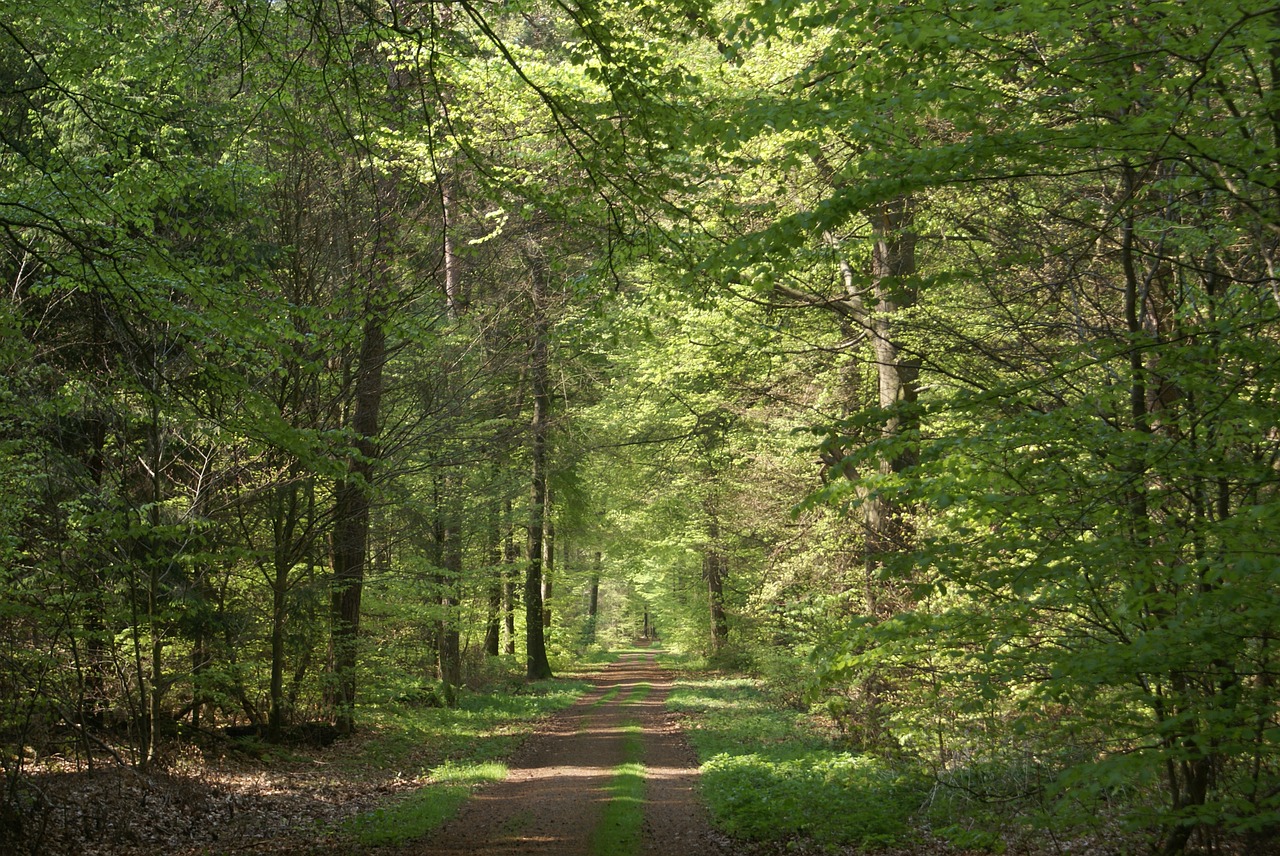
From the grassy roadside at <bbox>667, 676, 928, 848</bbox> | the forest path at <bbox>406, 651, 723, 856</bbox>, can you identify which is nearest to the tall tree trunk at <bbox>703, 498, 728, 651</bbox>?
the forest path at <bbox>406, 651, 723, 856</bbox>

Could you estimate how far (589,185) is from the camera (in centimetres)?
694

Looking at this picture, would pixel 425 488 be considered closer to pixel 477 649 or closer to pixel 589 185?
pixel 477 649

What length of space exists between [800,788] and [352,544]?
26.1 ft

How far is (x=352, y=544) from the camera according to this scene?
13820 mm

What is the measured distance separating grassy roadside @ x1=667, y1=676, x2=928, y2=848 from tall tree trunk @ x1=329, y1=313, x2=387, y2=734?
5.79 meters

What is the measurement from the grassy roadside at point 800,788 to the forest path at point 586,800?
0.39 m

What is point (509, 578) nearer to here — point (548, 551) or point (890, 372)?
point (548, 551)

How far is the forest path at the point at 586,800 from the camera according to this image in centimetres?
833

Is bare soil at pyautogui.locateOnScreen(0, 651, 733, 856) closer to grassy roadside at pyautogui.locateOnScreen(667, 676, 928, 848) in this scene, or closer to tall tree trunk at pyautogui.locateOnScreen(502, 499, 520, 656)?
grassy roadside at pyautogui.locateOnScreen(667, 676, 928, 848)

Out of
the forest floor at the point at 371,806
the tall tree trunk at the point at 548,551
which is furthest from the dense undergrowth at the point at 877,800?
the tall tree trunk at the point at 548,551

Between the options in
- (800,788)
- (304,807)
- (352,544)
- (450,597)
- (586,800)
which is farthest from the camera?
(450,597)

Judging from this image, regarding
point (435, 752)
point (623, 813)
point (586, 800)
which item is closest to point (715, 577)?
point (435, 752)

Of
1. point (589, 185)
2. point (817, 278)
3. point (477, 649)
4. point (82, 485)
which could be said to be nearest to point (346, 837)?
point (82, 485)

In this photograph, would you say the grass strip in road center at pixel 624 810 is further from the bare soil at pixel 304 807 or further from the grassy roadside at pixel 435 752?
the grassy roadside at pixel 435 752
